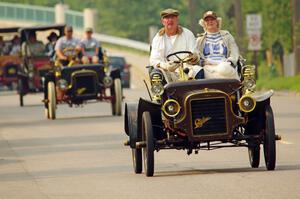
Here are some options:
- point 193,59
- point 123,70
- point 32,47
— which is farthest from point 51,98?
point 123,70

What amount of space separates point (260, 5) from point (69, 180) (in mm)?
47480

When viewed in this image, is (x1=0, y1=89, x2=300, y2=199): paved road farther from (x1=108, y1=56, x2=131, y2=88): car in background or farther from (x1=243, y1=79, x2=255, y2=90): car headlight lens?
(x1=108, y1=56, x2=131, y2=88): car in background

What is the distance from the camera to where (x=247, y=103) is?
17.0 metres

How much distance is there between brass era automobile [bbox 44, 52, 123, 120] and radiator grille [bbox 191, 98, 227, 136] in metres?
15.6

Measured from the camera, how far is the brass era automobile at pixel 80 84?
32.7 meters

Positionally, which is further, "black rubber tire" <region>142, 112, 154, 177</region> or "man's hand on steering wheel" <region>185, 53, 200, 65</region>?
"man's hand on steering wheel" <region>185, 53, 200, 65</region>

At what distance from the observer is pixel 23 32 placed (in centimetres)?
4153

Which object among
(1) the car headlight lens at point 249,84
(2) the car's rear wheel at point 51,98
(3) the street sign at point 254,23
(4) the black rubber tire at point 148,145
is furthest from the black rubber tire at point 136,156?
(3) the street sign at point 254,23

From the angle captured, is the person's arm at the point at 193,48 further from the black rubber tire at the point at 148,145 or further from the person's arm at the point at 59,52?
the person's arm at the point at 59,52

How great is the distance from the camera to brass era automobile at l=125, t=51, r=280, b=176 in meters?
17.0

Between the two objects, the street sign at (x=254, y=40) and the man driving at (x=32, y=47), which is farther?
the street sign at (x=254, y=40)

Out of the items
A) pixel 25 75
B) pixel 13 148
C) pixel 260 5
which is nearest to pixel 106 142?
pixel 13 148

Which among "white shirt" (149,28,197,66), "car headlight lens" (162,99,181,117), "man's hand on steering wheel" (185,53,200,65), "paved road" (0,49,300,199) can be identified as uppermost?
"white shirt" (149,28,197,66)

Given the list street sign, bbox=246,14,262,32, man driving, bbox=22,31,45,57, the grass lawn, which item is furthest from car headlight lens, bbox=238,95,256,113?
street sign, bbox=246,14,262,32
